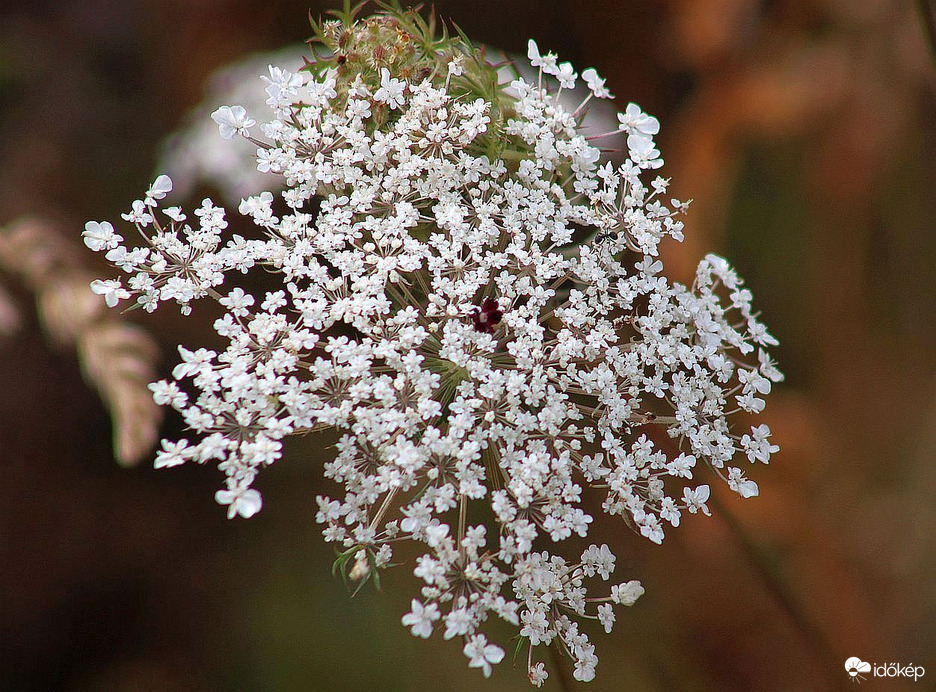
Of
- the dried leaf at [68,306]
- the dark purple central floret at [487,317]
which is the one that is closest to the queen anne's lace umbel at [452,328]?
the dark purple central floret at [487,317]

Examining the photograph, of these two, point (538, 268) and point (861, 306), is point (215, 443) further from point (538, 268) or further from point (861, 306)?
point (861, 306)

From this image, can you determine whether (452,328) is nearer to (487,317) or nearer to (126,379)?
(487,317)

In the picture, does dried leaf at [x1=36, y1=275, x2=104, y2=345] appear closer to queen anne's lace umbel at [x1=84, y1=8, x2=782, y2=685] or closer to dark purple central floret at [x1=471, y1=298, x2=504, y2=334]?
queen anne's lace umbel at [x1=84, y1=8, x2=782, y2=685]

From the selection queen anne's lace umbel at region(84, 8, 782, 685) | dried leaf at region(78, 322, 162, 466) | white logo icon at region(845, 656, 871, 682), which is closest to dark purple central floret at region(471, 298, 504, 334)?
queen anne's lace umbel at region(84, 8, 782, 685)

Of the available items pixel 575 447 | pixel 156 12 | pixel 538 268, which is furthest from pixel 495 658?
pixel 156 12

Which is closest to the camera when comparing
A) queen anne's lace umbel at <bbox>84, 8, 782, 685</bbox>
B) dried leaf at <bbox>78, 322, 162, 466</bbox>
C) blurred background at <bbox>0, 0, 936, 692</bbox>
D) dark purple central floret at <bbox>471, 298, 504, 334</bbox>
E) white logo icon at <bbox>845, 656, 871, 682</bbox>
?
queen anne's lace umbel at <bbox>84, 8, 782, 685</bbox>

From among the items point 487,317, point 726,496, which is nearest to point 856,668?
point 726,496

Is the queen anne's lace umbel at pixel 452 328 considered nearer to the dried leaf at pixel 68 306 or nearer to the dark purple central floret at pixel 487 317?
the dark purple central floret at pixel 487 317
